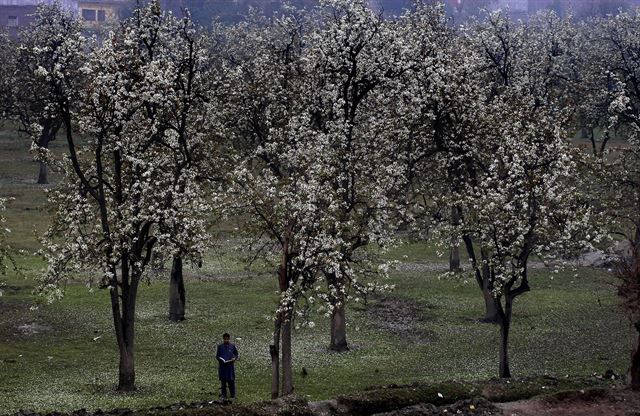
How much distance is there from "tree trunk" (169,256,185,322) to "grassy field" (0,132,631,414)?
79cm

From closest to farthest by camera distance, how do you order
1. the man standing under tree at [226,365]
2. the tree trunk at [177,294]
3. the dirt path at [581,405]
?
1. the dirt path at [581,405]
2. the man standing under tree at [226,365]
3. the tree trunk at [177,294]

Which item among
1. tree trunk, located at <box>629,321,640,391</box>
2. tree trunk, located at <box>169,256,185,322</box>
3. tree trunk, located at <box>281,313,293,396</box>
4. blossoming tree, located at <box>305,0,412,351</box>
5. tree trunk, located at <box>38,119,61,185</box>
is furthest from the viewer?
tree trunk, located at <box>38,119,61,185</box>

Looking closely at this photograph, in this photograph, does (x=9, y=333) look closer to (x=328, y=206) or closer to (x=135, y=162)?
(x=135, y=162)

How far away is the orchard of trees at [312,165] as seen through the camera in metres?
33.7

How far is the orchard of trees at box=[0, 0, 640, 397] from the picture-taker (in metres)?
33.7

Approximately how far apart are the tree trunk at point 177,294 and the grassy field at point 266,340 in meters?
0.79

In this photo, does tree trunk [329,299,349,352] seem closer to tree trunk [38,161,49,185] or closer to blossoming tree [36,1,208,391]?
blossoming tree [36,1,208,391]

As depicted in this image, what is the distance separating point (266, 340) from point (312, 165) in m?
13.5

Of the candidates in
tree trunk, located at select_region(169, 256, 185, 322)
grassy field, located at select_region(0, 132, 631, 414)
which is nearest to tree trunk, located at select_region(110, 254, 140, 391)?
grassy field, located at select_region(0, 132, 631, 414)

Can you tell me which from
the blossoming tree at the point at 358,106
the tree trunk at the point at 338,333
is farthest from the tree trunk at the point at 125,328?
the tree trunk at the point at 338,333

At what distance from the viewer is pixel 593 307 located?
5091cm

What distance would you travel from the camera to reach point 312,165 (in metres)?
33.1

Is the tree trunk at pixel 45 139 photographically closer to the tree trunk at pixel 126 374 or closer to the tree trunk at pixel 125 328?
the tree trunk at pixel 125 328

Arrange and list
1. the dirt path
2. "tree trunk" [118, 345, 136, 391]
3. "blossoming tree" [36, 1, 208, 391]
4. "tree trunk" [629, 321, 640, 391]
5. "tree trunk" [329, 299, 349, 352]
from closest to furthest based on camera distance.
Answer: the dirt path
"tree trunk" [629, 321, 640, 391]
"blossoming tree" [36, 1, 208, 391]
"tree trunk" [118, 345, 136, 391]
"tree trunk" [329, 299, 349, 352]
